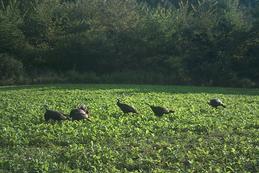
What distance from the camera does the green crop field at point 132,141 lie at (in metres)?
7.87

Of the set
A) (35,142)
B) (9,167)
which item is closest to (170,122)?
(35,142)

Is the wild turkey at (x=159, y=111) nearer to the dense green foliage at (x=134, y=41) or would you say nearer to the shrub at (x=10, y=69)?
the dense green foliage at (x=134, y=41)

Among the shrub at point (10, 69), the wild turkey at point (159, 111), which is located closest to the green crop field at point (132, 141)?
the wild turkey at point (159, 111)

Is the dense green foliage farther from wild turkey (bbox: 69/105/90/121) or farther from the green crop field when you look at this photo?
wild turkey (bbox: 69/105/90/121)

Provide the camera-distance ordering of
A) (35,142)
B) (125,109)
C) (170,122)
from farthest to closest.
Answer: (125,109)
(170,122)
(35,142)

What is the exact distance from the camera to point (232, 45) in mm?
31734

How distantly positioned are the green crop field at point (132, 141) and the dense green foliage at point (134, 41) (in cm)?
1681

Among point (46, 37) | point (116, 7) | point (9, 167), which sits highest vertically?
point (116, 7)

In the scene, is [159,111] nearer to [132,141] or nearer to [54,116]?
[54,116]

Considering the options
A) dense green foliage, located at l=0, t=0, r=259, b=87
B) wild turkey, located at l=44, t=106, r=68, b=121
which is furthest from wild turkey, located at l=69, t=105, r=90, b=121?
dense green foliage, located at l=0, t=0, r=259, b=87

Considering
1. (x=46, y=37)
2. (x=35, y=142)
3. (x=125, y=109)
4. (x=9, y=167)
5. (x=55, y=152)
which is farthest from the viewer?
(x=46, y=37)

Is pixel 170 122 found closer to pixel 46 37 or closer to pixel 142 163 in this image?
pixel 142 163

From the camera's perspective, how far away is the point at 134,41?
34.4m

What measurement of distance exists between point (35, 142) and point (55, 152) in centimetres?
109
